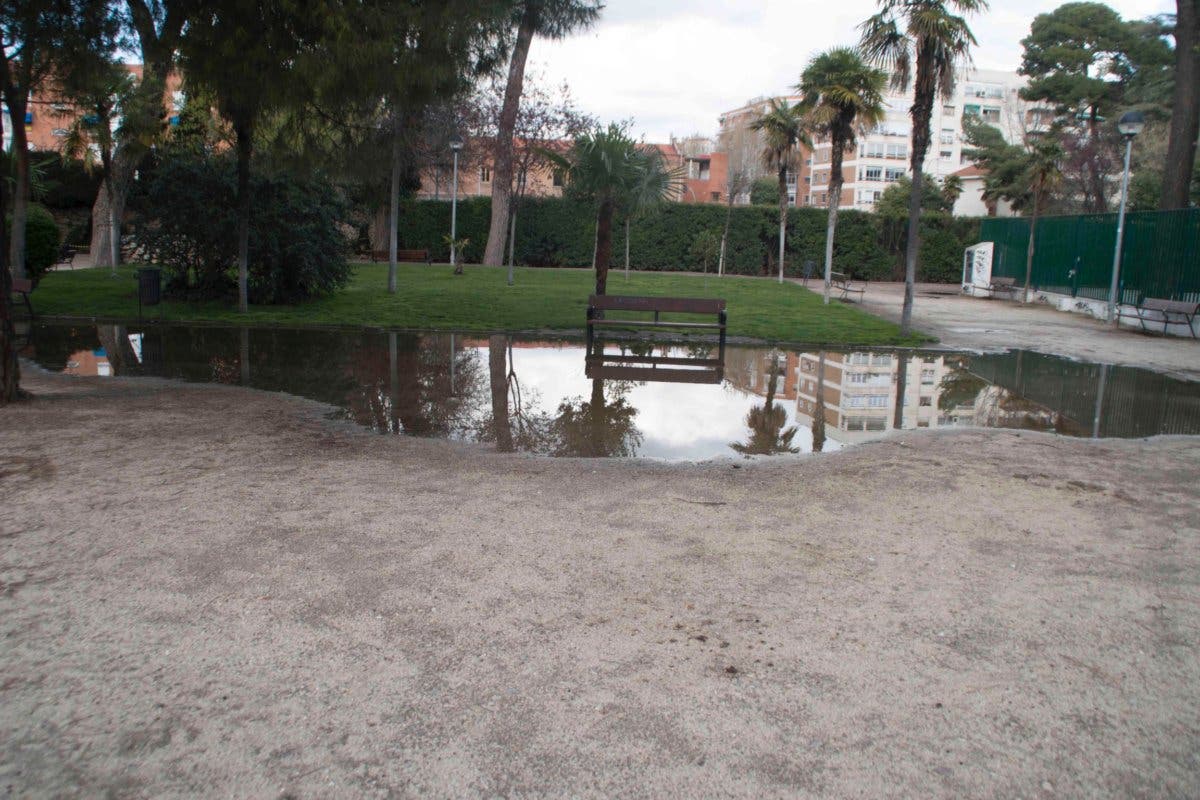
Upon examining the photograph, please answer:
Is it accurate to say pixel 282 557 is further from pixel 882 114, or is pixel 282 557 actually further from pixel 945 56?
pixel 882 114

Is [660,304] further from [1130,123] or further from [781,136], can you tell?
[781,136]

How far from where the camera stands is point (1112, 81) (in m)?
47.6

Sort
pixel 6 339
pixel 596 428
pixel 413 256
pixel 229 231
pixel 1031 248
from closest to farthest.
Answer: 1. pixel 6 339
2. pixel 596 428
3. pixel 229 231
4. pixel 1031 248
5. pixel 413 256

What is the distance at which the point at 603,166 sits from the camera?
15.7 m

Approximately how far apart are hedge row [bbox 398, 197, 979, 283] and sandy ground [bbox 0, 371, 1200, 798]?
3005 cm

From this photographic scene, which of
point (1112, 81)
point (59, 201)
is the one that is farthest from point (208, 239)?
point (1112, 81)

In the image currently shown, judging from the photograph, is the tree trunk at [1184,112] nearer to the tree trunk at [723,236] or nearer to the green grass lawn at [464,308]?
the green grass lawn at [464,308]

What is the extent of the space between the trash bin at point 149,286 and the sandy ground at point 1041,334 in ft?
47.2

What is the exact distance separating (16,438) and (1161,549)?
322 inches

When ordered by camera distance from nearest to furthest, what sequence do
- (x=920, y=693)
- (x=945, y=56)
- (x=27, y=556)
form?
(x=920, y=693) < (x=27, y=556) < (x=945, y=56)

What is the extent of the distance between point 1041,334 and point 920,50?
703 centimetres

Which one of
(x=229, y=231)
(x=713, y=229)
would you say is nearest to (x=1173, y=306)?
(x=229, y=231)

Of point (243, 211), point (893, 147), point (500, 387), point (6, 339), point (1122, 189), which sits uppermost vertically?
point (893, 147)

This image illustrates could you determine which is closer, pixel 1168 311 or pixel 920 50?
pixel 920 50
